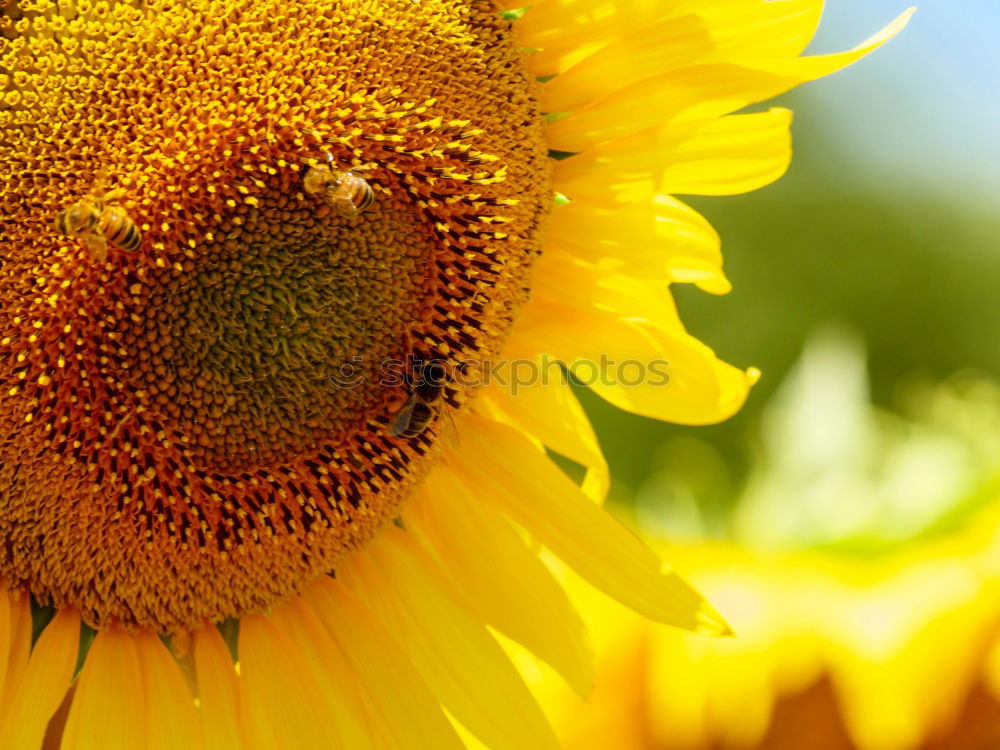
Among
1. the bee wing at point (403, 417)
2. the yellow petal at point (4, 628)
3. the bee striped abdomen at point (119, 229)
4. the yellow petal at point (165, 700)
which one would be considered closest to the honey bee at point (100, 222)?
the bee striped abdomen at point (119, 229)

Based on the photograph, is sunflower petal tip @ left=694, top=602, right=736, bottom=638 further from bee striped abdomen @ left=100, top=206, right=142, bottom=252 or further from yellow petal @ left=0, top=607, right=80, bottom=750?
bee striped abdomen @ left=100, top=206, right=142, bottom=252

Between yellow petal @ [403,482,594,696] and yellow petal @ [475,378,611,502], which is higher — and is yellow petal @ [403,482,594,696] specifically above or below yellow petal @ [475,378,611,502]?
below

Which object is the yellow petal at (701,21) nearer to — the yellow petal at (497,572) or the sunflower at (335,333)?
the sunflower at (335,333)

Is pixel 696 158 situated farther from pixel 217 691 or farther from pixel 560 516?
pixel 217 691

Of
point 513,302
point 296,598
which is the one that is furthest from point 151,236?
point 296,598

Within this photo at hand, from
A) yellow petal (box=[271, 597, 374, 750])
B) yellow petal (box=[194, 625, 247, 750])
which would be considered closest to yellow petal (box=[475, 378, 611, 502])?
yellow petal (box=[271, 597, 374, 750])

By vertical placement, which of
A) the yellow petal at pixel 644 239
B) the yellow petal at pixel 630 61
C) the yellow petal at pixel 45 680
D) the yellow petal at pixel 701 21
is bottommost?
the yellow petal at pixel 45 680
